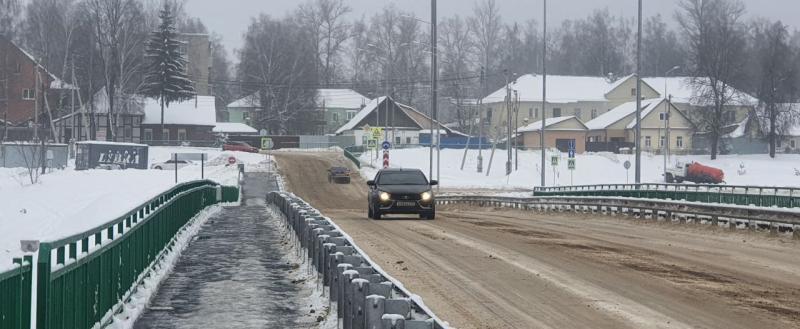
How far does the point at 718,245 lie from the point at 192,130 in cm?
10151

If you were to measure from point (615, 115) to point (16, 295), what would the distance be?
443 feet

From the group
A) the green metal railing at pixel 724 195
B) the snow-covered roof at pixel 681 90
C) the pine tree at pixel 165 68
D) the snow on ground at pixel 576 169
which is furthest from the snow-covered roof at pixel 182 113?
the green metal railing at pixel 724 195

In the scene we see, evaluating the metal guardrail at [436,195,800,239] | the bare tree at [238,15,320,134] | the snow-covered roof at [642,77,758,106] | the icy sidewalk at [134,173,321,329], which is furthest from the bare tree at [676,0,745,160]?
the icy sidewalk at [134,173,321,329]

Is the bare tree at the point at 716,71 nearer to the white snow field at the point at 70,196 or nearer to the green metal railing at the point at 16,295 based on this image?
the white snow field at the point at 70,196

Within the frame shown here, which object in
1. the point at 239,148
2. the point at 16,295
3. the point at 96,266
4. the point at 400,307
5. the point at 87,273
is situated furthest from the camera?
the point at 239,148

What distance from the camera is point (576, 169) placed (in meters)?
101

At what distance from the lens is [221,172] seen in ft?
297

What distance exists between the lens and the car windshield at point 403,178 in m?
36.8

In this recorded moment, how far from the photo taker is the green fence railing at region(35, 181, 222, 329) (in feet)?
27.4

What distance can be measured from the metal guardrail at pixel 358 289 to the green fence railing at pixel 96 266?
2.26 meters

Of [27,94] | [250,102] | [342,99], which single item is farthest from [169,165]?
[342,99]

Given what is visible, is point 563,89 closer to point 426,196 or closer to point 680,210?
point 426,196

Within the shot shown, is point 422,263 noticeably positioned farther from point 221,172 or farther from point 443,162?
point 443,162

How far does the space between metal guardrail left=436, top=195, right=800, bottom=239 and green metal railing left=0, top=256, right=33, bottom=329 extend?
22.3 metres
